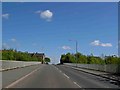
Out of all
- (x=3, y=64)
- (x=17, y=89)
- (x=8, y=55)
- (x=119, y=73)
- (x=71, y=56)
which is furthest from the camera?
(x=71, y=56)

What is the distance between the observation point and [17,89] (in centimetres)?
2073

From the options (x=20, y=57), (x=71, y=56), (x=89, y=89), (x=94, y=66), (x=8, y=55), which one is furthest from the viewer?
(x=71, y=56)

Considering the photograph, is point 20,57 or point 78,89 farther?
point 20,57

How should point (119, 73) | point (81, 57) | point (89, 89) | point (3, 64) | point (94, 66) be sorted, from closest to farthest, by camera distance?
point (89, 89) → point (119, 73) → point (3, 64) → point (94, 66) → point (81, 57)

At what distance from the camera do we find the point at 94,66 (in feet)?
229

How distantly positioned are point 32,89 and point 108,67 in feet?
114

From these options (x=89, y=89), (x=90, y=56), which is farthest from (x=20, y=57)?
(x=89, y=89)

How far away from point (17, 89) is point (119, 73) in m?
28.7

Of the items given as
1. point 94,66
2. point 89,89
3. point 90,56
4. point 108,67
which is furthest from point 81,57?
point 89,89

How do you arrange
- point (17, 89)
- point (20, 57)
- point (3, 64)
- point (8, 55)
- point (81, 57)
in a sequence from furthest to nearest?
point (81, 57) < point (20, 57) < point (8, 55) < point (3, 64) < point (17, 89)

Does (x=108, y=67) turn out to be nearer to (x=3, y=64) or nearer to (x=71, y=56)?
(x=3, y=64)

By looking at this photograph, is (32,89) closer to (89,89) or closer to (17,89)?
(17,89)

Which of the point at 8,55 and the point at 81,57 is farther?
the point at 81,57

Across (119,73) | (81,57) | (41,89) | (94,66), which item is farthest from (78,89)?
(81,57)
